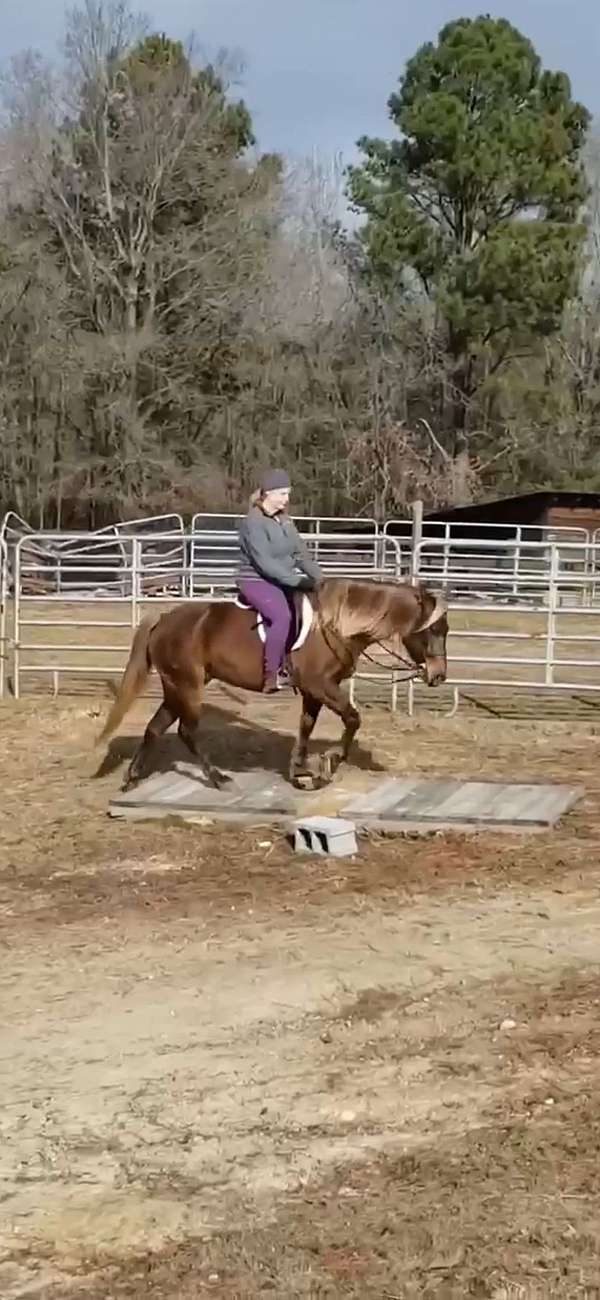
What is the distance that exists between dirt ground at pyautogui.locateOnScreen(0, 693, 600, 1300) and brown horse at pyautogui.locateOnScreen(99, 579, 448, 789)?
845 millimetres

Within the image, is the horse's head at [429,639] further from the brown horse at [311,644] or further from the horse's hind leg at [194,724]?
the horse's hind leg at [194,724]

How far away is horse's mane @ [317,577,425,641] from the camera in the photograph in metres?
7.68

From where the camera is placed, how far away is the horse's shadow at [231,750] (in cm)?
882

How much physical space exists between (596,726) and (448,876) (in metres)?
4.59

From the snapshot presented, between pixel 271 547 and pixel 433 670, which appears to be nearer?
pixel 271 547

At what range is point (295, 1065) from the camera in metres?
4.17

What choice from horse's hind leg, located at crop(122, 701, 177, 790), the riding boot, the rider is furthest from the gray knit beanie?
horse's hind leg, located at crop(122, 701, 177, 790)

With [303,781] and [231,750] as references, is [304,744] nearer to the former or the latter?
[303,781]

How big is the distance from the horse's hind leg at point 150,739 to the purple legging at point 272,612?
31.3 inches

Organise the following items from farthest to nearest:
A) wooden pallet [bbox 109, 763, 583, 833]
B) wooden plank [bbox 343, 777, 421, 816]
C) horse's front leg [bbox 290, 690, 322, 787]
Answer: horse's front leg [bbox 290, 690, 322, 787] → wooden plank [bbox 343, 777, 421, 816] → wooden pallet [bbox 109, 763, 583, 833]

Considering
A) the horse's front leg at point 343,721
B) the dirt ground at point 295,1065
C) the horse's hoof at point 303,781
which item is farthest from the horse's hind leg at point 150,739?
the horse's front leg at point 343,721

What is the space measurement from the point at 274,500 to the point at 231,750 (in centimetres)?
239

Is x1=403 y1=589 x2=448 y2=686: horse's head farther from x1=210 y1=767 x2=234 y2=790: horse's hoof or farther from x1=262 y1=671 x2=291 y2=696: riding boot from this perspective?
x1=210 y1=767 x2=234 y2=790: horse's hoof

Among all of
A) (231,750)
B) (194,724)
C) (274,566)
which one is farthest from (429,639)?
(231,750)
